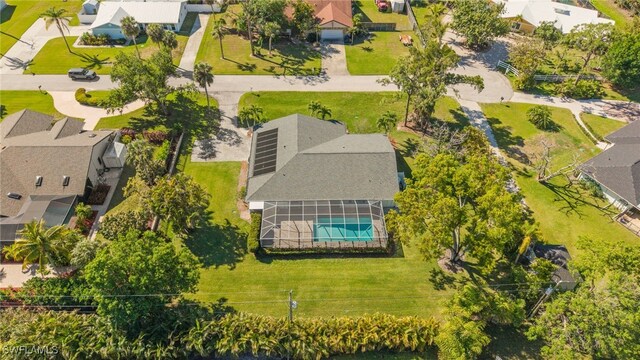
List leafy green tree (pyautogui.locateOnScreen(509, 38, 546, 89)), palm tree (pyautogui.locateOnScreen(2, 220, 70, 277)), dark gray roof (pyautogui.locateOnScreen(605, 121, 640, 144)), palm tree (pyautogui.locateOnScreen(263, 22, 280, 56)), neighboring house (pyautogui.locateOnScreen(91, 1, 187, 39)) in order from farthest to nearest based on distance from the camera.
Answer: neighboring house (pyautogui.locateOnScreen(91, 1, 187, 39))
palm tree (pyautogui.locateOnScreen(263, 22, 280, 56))
leafy green tree (pyautogui.locateOnScreen(509, 38, 546, 89))
dark gray roof (pyautogui.locateOnScreen(605, 121, 640, 144))
palm tree (pyautogui.locateOnScreen(2, 220, 70, 277))

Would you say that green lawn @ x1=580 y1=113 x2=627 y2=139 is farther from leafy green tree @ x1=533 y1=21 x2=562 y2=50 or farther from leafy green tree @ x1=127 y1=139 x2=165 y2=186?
leafy green tree @ x1=127 y1=139 x2=165 y2=186

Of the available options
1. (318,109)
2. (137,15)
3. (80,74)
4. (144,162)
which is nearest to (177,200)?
(144,162)

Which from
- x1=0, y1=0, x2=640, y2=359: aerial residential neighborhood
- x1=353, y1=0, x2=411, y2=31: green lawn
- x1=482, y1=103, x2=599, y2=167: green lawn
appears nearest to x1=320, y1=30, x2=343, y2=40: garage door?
x1=0, y1=0, x2=640, y2=359: aerial residential neighborhood

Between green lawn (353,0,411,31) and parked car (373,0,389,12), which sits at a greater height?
parked car (373,0,389,12)

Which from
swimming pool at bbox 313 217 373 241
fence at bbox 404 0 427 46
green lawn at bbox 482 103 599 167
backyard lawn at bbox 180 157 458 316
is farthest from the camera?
fence at bbox 404 0 427 46

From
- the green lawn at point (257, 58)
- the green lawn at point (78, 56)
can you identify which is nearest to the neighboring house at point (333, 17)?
the green lawn at point (257, 58)

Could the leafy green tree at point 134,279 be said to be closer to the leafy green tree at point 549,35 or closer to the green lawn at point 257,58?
the green lawn at point 257,58

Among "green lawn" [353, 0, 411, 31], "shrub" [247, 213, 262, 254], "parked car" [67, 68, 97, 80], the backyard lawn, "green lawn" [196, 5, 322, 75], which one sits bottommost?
the backyard lawn
